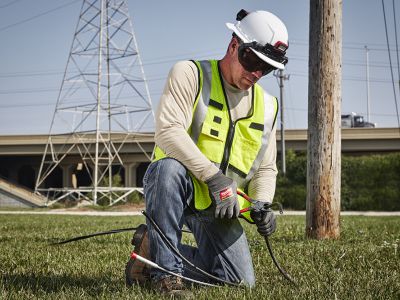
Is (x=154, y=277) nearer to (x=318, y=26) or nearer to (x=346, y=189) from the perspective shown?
(x=318, y=26)

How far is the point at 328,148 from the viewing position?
853 cm

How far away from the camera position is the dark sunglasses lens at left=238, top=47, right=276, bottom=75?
13.6 feet

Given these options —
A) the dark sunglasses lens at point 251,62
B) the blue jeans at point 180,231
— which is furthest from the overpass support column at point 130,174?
the dark sunglasses lens at point 251,62

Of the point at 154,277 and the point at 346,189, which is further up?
the point at 346,189

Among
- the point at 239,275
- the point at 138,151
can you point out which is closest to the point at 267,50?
the point at 239,275

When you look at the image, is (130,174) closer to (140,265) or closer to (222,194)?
(140,265)

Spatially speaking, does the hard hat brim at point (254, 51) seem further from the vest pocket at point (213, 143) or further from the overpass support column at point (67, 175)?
the overpass support column at point (67, 175)

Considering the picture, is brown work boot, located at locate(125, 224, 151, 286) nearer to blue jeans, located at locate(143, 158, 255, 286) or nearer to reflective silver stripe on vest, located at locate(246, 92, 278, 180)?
blue jeans, located at locate(143, 158, 255, 286)

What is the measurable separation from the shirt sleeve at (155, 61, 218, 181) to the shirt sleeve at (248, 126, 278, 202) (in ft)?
2.12

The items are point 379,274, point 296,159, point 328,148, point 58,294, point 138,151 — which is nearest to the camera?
point 58,294

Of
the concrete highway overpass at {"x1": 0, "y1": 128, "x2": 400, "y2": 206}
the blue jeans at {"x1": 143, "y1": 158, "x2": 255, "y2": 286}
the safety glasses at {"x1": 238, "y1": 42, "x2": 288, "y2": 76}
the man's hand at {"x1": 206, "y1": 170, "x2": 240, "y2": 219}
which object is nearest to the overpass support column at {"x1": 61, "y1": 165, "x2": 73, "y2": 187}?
the concrete highway overpass at {"x1": 0, "y1": 128, "x2": 400, "y2": 206}

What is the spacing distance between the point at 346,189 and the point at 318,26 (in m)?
24.3

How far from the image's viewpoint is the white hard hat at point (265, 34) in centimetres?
Result: 412

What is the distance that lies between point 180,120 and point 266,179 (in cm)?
88
